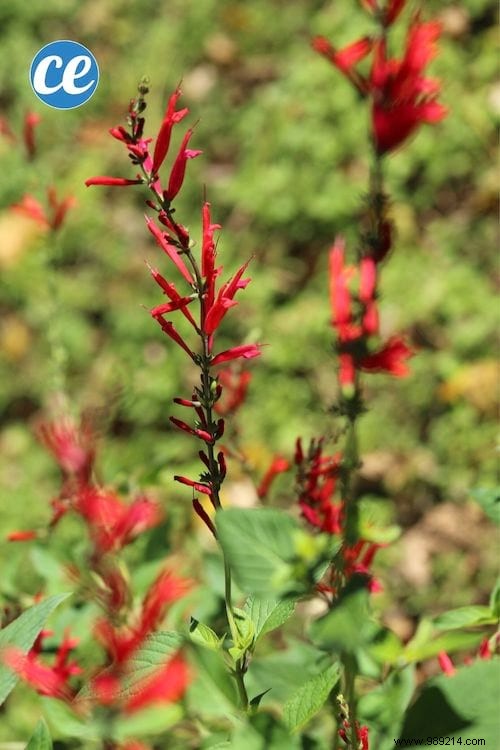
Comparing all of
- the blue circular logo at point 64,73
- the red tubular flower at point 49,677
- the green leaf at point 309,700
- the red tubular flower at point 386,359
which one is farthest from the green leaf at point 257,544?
the blue circular logo at point 64,73

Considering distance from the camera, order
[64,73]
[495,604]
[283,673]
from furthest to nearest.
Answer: [64,73] < [283,673] < [495,604]

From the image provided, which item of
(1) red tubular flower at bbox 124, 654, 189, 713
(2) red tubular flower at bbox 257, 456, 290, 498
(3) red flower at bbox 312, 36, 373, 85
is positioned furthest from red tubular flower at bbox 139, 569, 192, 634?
(3) red flower at bbox 312, 36, 373, 85

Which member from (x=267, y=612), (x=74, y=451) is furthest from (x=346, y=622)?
(x=74, y=451)

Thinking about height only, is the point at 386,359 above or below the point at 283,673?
above

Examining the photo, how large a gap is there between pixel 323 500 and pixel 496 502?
21 centimetres

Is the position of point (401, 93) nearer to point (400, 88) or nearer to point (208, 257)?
point (400, 88)

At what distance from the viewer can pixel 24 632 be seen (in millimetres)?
785

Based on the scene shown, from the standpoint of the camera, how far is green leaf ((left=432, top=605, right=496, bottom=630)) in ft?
3.02

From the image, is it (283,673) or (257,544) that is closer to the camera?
(257,544)

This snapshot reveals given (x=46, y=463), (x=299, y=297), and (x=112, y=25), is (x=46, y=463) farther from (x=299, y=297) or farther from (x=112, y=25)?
(x=112, y=25)

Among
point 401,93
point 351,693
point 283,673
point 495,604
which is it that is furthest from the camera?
point 283,673

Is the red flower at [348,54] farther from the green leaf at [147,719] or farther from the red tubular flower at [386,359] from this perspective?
the green leaf at [147,719]

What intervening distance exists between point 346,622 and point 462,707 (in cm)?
14

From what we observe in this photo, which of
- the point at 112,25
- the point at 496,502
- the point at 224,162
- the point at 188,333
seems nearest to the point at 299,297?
the point at 188,333
